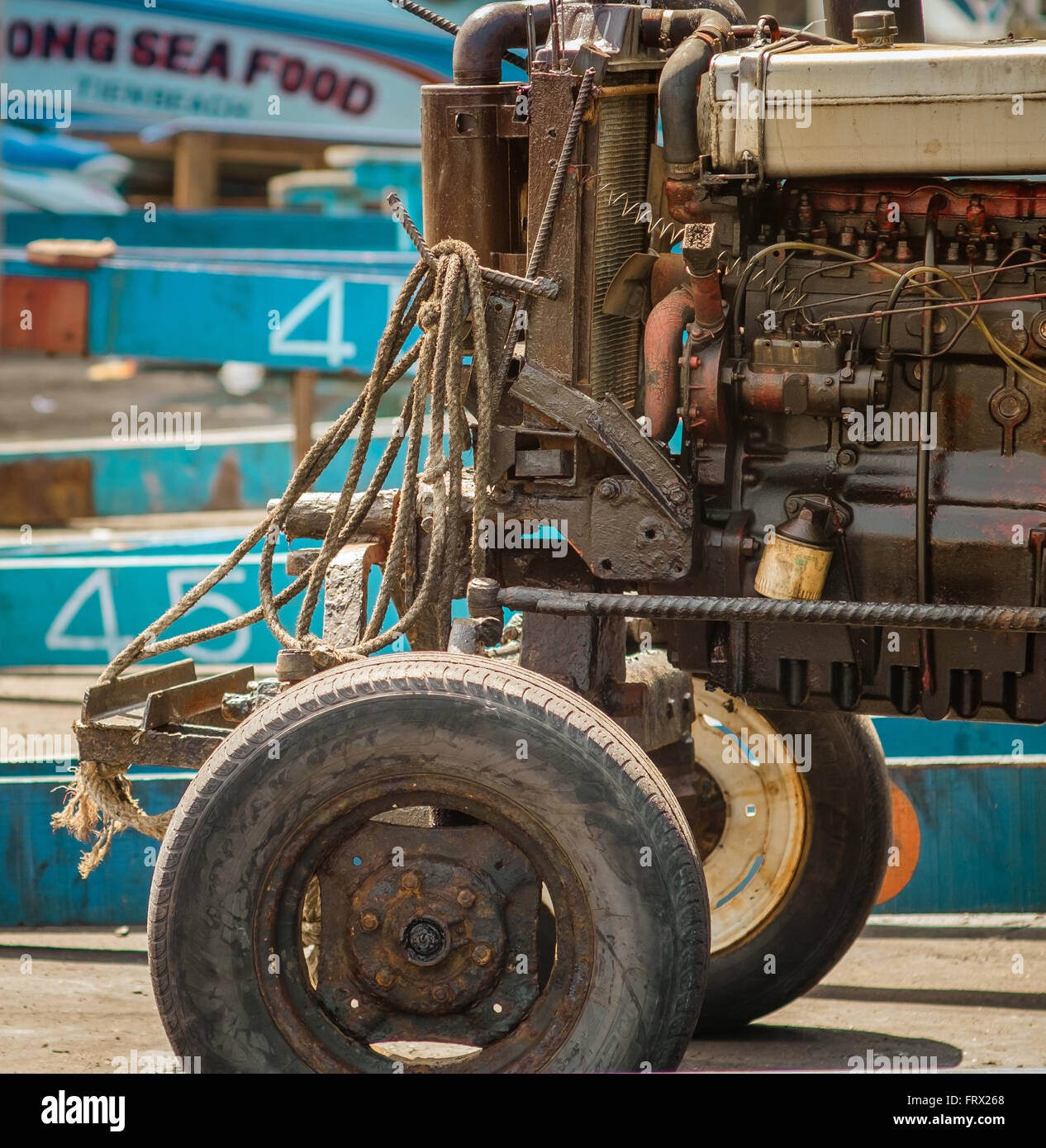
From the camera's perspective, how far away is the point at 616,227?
399cm

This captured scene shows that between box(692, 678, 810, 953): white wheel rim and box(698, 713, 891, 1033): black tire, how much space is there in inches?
1.3

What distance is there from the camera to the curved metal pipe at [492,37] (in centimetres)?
402

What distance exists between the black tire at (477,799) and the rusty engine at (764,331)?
1.58 ft

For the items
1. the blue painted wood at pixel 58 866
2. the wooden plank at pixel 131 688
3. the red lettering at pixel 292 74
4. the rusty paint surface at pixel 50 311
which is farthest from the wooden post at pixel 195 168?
the wooden plank at pixel 131 688

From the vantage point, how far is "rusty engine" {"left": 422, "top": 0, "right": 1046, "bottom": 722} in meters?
3.77

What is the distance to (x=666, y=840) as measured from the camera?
3373mm

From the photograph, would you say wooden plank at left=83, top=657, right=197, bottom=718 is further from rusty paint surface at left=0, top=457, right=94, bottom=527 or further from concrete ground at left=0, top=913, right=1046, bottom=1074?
rusty paint surface at left=0, top=457, right=94, bottom=527

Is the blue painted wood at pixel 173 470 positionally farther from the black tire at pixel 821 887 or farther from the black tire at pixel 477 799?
the black tire at pixel 477 799

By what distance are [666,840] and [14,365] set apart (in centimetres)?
1691

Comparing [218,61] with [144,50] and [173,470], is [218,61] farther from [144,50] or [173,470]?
[173,470]

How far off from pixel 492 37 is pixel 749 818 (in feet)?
7.65

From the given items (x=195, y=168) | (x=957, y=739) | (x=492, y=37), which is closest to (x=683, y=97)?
(x=492, y=37)

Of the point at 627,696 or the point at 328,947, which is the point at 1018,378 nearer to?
the point at 627,696

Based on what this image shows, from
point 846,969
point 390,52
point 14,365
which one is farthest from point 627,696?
point 14,365
